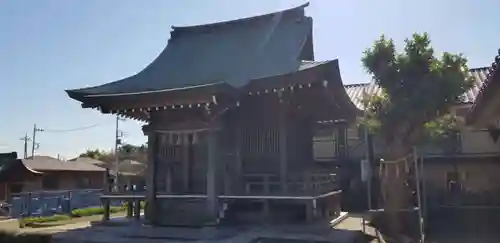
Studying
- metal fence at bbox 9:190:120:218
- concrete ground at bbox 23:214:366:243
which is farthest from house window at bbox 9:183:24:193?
concrete ground at bbox 23:214:366:243

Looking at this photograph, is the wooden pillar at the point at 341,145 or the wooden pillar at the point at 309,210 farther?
the wooden pillar at the point at 341,145

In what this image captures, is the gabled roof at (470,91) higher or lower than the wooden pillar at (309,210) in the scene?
higher

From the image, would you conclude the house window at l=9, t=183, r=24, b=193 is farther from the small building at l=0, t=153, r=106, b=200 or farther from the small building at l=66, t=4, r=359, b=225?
the small building at l=66, t=4, r=359, b=225

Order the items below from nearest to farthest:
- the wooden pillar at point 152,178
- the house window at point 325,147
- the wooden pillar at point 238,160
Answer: the wooden pillar at point 152,178
the wooden pillar at point 238,160
the house window at point 325,147

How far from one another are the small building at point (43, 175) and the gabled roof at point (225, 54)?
1598cm

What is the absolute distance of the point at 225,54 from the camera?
13.1 metres

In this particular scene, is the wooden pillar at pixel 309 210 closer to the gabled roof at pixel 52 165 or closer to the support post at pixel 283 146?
the support post at pixel 283 146

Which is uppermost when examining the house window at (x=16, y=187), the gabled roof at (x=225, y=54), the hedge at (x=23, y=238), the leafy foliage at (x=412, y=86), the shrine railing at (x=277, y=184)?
the gabled roof at (x=225, y=54)

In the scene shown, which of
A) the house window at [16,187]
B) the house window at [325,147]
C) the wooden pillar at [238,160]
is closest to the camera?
the wooden pillar at [238,160]

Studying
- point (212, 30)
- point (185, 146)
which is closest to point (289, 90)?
point (185, 146)

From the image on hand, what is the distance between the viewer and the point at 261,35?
13.5m

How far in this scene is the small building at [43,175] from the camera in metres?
24.6

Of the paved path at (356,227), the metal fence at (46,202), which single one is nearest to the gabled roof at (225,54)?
the paved path at (356,227)

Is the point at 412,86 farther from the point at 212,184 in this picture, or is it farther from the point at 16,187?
the point at 16,187
